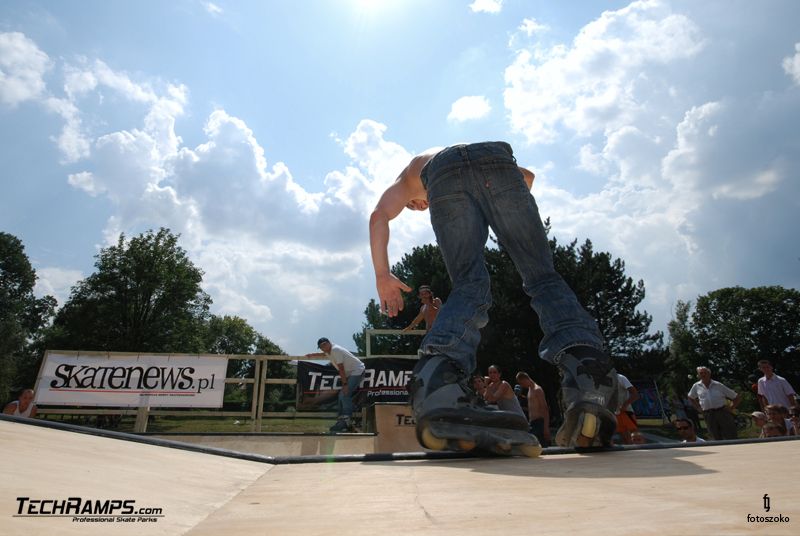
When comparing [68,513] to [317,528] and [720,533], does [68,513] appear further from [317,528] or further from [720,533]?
[720,533]

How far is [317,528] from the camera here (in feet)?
1.79

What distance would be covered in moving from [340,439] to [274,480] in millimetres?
4771

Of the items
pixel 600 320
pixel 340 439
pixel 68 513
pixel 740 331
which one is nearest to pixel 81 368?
pixel 340 439

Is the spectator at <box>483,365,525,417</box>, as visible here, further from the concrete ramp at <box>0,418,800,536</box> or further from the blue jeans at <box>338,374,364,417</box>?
the concrete ramp at <box>0,418,800,536</box>

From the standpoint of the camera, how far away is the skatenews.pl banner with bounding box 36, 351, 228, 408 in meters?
8.24

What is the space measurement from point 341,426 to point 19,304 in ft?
153

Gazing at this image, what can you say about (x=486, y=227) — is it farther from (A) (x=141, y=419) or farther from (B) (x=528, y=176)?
(A) (x=141, y=419)

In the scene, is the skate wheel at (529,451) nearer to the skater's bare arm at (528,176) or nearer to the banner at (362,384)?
the skater's bare arm at (528,176)

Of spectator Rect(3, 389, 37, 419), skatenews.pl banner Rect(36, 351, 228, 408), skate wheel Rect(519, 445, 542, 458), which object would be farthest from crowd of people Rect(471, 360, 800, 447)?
spectator Rect(3, 389, 37, 419)

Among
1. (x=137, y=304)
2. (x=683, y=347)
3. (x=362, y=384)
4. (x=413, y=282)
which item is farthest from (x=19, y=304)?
(x=683, y=347)

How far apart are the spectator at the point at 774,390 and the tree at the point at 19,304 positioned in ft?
137

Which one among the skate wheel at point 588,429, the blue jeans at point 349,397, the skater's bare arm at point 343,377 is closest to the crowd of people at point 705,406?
the blue jeans at point 349,397

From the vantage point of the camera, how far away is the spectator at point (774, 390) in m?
6.65

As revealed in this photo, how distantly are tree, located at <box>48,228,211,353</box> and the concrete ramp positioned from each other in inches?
1265
